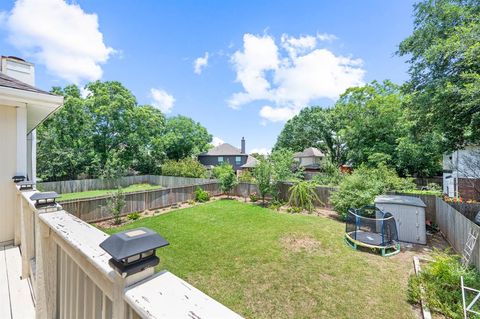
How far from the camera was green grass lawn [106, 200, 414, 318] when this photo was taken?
3877 millimetres

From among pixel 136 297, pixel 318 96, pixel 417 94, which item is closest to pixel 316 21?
pixel 417 94

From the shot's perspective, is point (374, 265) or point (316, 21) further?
point (316, 21)

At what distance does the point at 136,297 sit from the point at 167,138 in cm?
2699

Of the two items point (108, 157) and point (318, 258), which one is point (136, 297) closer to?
point (318, 258)

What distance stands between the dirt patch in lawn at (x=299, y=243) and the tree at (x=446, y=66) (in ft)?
18.2

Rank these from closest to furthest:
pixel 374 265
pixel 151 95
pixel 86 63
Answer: pixel 374 265
pixel 86 63
pixel 151 95

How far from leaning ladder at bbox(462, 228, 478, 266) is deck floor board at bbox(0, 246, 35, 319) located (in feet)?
Result: 25.3

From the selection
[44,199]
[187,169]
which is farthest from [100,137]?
[44,199]

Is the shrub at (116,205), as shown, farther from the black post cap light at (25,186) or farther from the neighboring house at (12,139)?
the black post cap light at (25,186)

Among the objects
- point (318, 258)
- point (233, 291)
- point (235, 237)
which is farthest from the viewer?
point (235, 237)

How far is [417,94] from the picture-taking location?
303 inches

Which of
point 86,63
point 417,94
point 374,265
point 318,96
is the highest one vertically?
point 318,96

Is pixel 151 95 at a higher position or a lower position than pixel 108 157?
higher

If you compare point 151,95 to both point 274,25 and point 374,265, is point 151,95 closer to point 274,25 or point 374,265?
point 274,25
